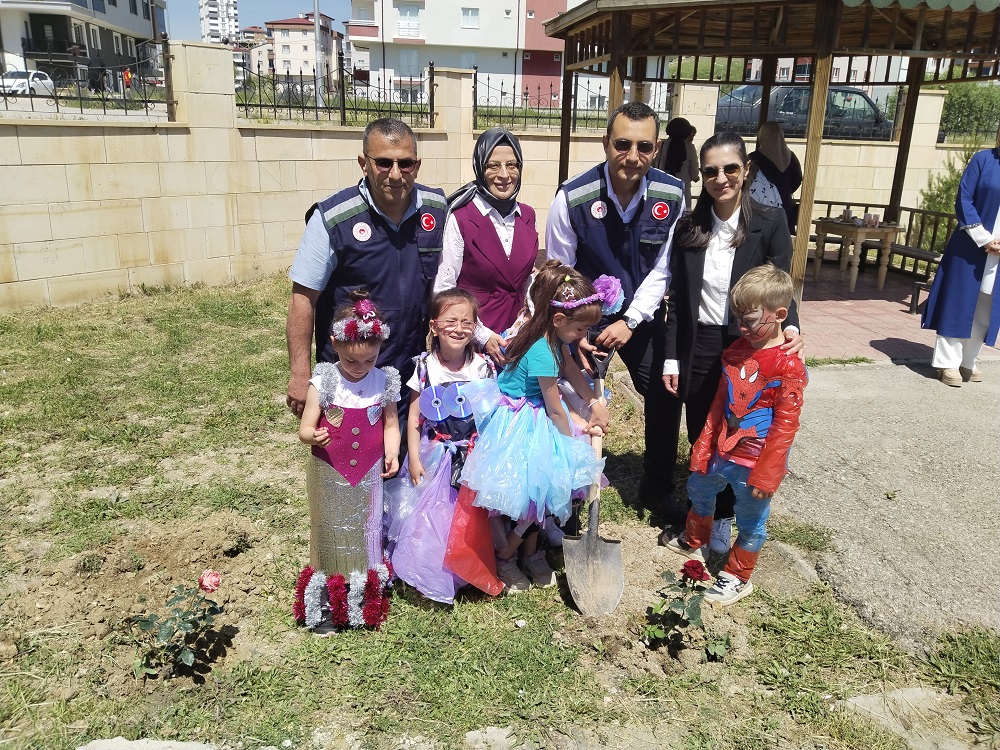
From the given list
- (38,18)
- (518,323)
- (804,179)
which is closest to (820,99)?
(804,179)

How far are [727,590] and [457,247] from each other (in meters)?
1.92

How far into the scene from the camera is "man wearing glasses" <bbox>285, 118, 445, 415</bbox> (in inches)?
116

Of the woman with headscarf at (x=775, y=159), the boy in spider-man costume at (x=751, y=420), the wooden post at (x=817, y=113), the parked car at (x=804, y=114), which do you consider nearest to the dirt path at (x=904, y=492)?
the boy in spider-man costume at (x=751, y=420)

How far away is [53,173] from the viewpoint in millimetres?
7332

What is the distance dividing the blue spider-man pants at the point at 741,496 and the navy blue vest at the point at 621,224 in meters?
0.86

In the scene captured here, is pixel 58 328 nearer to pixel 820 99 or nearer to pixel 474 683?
pixel 474 683

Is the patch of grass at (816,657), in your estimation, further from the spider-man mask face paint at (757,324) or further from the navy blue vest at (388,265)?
the navy blue vest at (388,265)

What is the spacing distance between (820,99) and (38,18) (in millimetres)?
44806

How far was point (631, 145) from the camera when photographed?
127 inches

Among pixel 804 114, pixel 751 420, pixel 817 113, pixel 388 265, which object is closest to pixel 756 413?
pixel 751 420

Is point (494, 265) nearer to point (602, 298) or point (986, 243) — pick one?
point (602, 298)

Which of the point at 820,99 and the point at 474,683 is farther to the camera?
the point at 820,99

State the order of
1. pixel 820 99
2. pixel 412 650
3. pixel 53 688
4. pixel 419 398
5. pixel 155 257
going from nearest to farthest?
1. pixel 53 688
2. pixel 412 650
3. pixel 419 398
4. pixel 820 99
5. pixel 155 257

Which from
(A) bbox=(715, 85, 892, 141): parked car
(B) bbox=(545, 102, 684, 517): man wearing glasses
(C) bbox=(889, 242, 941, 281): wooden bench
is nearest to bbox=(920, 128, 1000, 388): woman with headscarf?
(C) bbox=(889, 242, 941, 281): wooden bench
